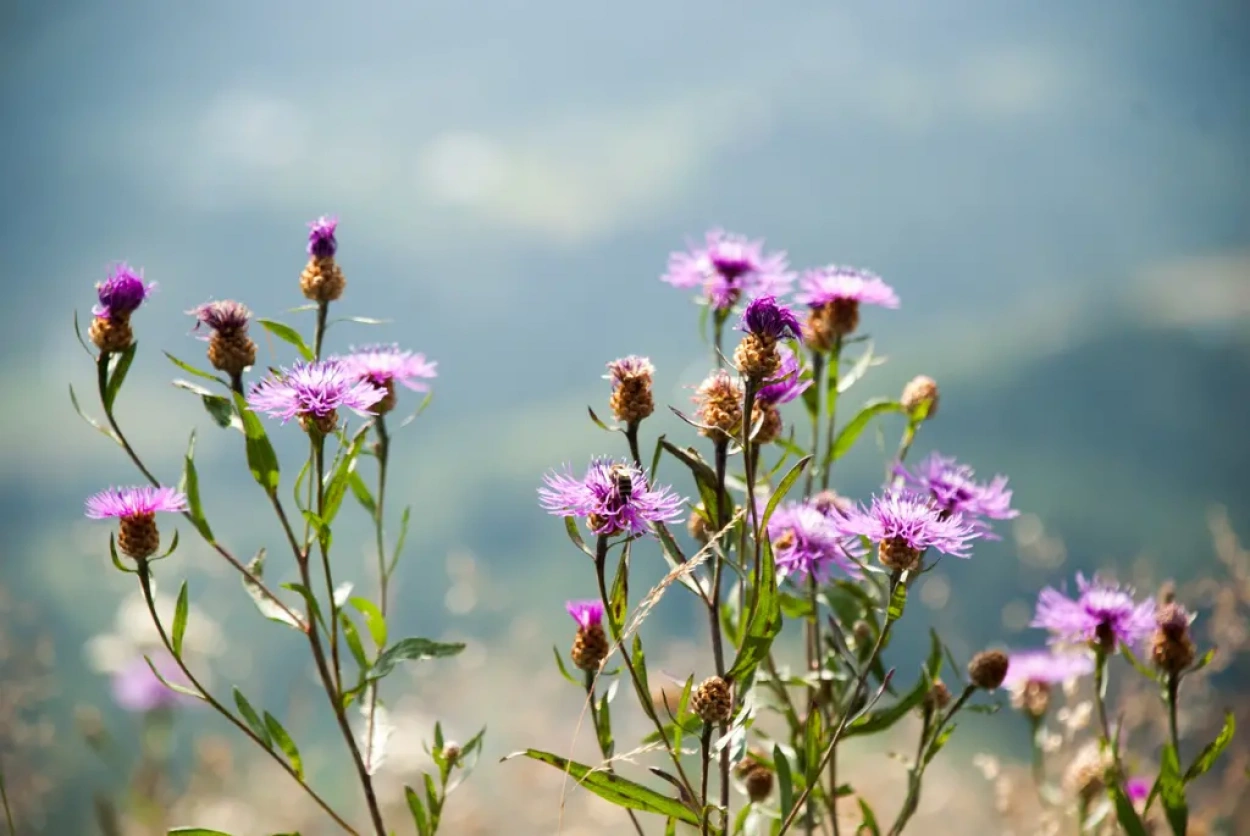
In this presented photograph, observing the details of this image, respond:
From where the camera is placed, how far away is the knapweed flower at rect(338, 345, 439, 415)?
1.04 m

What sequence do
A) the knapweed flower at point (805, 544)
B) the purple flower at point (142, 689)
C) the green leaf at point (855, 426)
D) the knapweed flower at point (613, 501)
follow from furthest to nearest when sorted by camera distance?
the purple flower at point (142, 689) < the green leaf at point (855, 426) < the knapweed flower at point (805, 544) < the knapweed flower at point (613, 501)

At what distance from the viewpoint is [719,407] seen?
92 centimetres

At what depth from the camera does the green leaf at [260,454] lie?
0.94 m

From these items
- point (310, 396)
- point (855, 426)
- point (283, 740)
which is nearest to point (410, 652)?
point (283, 740)

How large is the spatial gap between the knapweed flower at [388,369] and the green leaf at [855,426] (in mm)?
405

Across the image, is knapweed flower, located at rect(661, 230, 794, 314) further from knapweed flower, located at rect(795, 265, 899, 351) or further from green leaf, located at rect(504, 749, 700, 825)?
green leaf, located at rect(504, 749, 700, 825)

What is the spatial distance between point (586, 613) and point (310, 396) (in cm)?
29

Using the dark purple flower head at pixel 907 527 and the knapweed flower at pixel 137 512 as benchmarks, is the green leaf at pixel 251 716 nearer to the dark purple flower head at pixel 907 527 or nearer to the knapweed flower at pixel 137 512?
the knapweed flower at pixel 137 512

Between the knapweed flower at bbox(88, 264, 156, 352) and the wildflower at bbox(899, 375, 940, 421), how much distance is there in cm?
75

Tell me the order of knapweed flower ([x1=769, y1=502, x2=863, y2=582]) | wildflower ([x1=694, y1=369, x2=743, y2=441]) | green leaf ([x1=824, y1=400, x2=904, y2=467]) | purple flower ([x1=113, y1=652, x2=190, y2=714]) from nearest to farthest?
wildflower ([x1=694, y1=369, x2=743, y2=441])
knapweed flower ([x1=769, y1=502, x2=863, y2=582])
green leaf ([x1=824, y1=400, x2=904, y2=467])
purple flower ([x1=113, y1=652, x2=190, y2=714])

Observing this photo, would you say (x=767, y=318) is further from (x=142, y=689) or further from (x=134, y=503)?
(x=142, y=689)

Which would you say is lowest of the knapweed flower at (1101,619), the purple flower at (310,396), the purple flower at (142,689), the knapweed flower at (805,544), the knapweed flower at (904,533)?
the knapweed flower at (904,533)

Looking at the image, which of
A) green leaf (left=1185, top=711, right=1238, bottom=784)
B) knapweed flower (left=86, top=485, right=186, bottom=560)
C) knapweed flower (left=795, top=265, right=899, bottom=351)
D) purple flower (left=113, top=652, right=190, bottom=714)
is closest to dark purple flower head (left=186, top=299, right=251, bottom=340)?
knapweed flower (left=86, top=485, right=186, bottom=560)

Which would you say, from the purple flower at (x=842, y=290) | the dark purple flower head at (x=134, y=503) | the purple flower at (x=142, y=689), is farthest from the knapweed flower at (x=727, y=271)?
the purple flower at (x=142, y=689)
